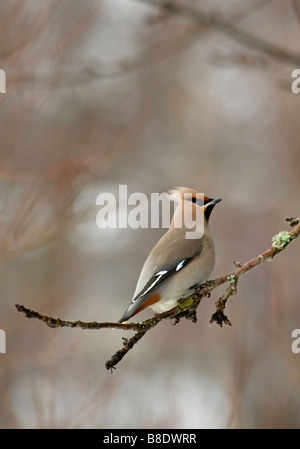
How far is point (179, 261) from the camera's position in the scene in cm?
352

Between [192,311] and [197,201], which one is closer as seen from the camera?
[192,311]

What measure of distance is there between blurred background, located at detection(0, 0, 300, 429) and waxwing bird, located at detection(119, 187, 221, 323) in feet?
3.02

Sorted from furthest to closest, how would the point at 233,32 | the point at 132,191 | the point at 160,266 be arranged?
the point at 132,191 < the point at 160,266 < the point at 233,32

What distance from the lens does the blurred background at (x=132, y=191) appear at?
226 inches

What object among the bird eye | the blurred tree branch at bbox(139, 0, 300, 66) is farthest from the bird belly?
the blurred tree branch at bbox(139, 0, 300, 66)

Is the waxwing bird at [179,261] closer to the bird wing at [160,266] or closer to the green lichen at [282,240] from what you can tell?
the bird wing at [160,266]

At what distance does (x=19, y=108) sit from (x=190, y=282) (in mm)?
3211

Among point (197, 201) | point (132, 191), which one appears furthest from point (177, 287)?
point (132, 191)

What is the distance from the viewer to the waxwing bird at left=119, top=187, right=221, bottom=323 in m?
3.23

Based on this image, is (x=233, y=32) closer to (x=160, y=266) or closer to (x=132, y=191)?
(x=160, y=266)

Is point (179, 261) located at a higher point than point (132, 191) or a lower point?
lower

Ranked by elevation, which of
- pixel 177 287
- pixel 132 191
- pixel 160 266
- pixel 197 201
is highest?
pixel 132 191

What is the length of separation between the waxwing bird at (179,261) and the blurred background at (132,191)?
92 cm

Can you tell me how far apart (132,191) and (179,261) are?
5644 mm
